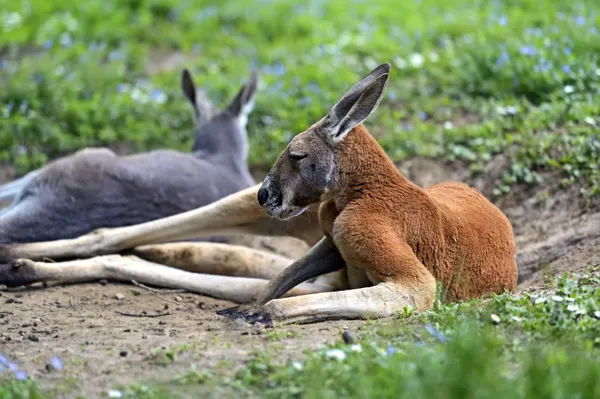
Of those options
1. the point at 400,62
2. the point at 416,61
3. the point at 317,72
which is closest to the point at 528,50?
the point at 416,61

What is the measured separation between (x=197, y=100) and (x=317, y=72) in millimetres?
1272

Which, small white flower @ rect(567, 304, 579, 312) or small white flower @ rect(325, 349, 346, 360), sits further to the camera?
small white flower @ rect(567, 304, 579, 312)

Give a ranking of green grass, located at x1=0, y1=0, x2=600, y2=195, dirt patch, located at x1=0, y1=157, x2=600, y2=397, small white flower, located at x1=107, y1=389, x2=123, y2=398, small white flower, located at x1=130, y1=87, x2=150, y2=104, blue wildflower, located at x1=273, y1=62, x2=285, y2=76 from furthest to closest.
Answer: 1. blue wildflower, located at x1=273, y1=62, x2=285, y2=76
2. small white flower, located at x1=130, y1=87, x2=150, y2=104
3. green grass, located at x1=0, y1=0, x2=600, y2=195
4. dirt patch, located at x1=0, y1=157, x2=600, y2=397
5. small white flower, located at x1=107, y1=389, x2=123, y2=398

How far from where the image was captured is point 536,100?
24.1 feet

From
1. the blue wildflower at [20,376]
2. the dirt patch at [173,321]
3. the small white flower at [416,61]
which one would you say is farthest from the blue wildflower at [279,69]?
the blue wildflower at [20,376]

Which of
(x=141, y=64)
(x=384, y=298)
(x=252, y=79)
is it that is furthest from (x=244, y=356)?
(x=141, y=64)

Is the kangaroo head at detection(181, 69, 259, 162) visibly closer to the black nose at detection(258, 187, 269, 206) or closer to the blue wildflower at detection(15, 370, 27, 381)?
the black nose at detection(258, 187, 269, 206)

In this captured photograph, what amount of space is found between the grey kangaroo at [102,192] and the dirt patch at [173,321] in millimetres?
594

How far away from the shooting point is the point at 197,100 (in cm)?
808

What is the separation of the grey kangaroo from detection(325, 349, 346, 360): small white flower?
112 inches

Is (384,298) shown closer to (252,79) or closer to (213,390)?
(213,390)

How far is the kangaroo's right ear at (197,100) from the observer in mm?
8031

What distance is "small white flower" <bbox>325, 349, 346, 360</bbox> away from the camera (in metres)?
3.49

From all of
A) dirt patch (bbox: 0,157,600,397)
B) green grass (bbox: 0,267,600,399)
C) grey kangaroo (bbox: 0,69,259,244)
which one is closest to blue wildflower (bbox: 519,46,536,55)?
dirt patch (bbox: 0,157,600,397)
